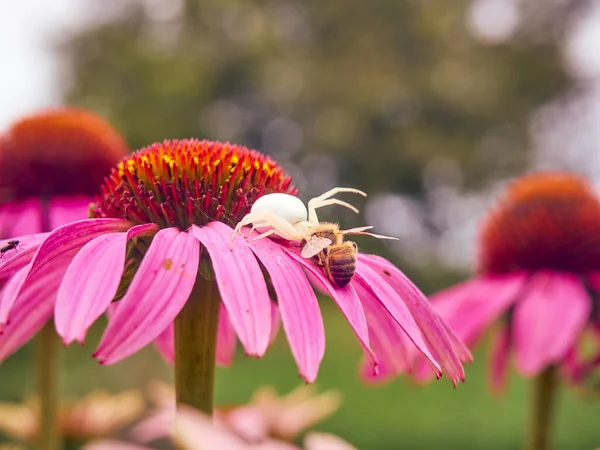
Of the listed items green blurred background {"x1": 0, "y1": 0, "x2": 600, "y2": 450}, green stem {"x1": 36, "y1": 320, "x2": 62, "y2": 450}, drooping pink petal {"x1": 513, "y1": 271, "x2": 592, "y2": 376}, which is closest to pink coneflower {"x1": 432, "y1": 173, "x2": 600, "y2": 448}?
drooping pink petal {"x1": 513, "y1": 271, "x2": 592, "y2": 376}

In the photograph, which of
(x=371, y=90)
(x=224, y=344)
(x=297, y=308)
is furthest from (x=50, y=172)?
(x=371, y=90)

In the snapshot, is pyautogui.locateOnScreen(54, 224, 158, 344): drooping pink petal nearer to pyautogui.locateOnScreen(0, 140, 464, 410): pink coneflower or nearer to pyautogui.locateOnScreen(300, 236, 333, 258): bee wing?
pyautogui.locateOnScreen(0, 140, 464, 410): pink coneflower

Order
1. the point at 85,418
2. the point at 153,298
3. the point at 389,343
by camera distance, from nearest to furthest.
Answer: the point at 153,298, the point at 389,343, the point at 85,418

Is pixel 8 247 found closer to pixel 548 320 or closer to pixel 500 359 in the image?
pixel 548 320

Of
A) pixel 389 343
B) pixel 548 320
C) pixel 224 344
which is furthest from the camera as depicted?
pixel 548 320

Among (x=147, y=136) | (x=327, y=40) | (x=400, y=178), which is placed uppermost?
(x=327, y=40)

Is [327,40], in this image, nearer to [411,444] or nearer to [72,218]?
[411,444]

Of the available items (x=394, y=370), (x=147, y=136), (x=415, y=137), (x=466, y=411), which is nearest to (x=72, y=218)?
(x=394, y=370)
